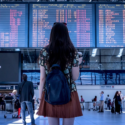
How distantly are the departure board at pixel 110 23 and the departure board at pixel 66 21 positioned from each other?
0.86 ft

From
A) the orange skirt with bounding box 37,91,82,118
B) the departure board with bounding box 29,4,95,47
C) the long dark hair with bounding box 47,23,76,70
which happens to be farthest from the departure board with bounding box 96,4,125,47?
the orange skirt with bounding box 37,91,82,118

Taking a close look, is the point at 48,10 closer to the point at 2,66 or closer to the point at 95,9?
the point at 95,9

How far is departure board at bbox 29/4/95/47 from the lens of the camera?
8391mm

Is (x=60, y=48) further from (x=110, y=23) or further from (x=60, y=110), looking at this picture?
(x=110, y=23)

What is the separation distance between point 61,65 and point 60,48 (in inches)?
5.6

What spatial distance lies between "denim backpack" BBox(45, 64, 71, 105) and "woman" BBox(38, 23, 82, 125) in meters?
0.07

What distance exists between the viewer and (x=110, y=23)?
28.0ft

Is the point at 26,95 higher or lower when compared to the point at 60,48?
lower

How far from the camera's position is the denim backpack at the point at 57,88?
1.70m

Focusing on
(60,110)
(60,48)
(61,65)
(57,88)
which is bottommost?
(60,110)

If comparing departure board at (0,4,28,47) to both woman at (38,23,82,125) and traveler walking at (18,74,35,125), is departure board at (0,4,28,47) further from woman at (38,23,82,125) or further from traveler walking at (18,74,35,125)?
woman at (38,23,82,125)

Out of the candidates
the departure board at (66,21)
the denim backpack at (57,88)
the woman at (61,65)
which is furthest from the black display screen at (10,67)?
the denim backpack at (57,88)

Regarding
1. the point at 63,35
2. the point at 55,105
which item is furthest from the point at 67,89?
the point at 63,35

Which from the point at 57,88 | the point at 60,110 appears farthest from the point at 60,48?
the point at 60,110
